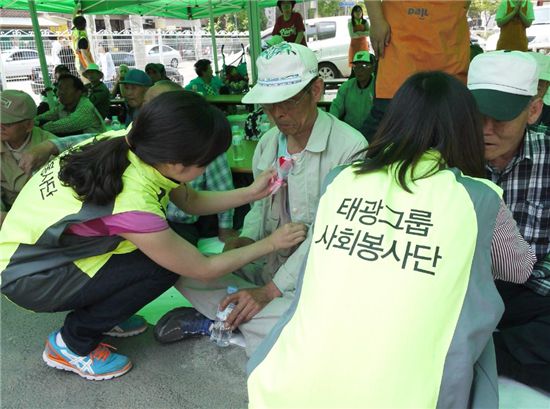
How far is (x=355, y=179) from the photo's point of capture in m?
1.12

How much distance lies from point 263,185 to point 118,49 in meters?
15.3

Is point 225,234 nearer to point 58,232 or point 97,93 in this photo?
point 58,232

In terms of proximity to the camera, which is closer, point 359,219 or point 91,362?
point 359,219

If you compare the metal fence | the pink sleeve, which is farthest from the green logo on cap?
the metal fence

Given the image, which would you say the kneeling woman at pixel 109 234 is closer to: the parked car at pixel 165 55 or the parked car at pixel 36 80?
the parked car at pixel 36 80

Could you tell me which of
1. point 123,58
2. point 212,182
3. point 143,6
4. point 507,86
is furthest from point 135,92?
point 123,58

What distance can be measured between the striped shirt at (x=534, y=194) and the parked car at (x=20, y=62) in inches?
552

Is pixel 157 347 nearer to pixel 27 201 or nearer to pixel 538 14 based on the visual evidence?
pixel 27 201

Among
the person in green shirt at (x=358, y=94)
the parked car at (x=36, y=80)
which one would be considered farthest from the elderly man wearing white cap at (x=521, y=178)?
the parked car at (x=36, y=80)

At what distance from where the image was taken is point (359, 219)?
1030 mm

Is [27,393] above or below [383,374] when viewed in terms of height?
below

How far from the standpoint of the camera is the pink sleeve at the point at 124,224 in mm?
1586

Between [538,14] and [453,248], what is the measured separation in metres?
13.2

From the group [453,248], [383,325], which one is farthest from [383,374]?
[453,248]
